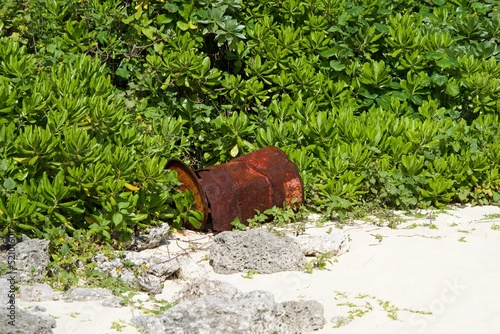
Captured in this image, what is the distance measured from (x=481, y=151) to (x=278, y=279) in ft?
8.84

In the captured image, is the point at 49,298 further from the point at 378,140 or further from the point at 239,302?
the point at 378,140

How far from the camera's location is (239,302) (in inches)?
178

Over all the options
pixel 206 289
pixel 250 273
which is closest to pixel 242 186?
pixel 250 273

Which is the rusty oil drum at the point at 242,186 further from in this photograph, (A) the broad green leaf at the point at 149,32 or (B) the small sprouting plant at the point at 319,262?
(A) the broad green leaf at the point at 149,32

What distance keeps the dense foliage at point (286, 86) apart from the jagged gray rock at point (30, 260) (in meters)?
0.89

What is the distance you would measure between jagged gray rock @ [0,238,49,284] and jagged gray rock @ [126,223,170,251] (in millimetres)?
764

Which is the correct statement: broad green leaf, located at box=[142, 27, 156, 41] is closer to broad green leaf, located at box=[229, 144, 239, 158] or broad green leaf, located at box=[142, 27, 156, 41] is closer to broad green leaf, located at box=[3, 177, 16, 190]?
broad green leaf, located at box=[229, 144, 239, 158]

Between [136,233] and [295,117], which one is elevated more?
[295,117]

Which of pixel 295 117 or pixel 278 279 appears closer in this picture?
pixel 278 279

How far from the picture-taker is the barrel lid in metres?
6.38

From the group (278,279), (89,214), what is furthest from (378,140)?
(89,214)

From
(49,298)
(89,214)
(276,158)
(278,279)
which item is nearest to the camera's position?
(49,298)

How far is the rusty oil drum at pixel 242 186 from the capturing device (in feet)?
21.0

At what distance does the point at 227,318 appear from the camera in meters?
4.42
